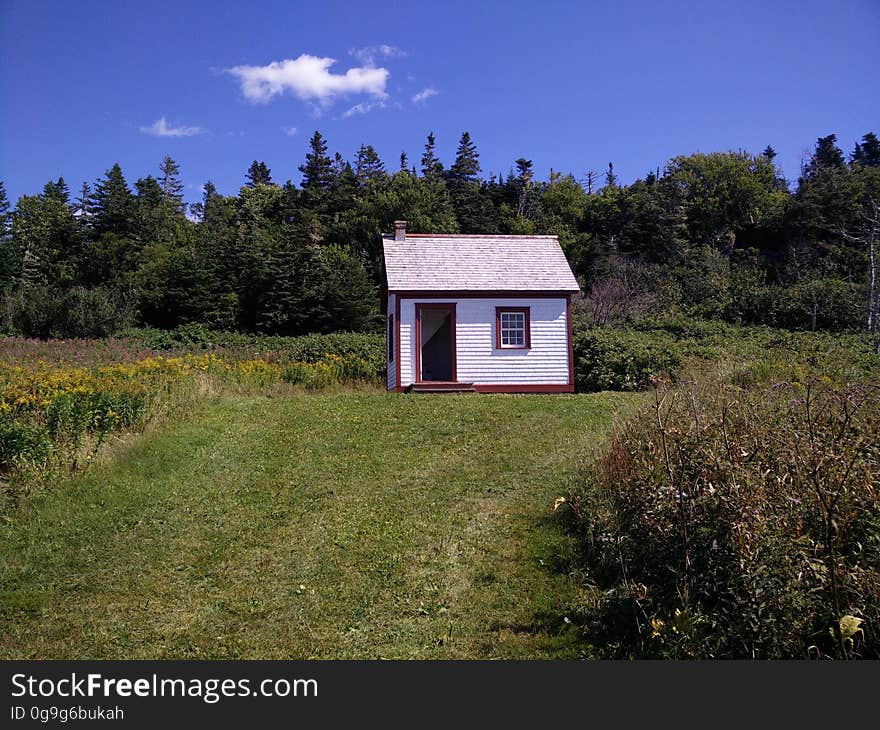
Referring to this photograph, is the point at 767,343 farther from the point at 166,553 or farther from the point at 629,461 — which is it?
the point at 166,553

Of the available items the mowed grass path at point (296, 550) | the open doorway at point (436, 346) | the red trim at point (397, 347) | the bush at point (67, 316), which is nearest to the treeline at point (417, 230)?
the bush at point (67, 316)

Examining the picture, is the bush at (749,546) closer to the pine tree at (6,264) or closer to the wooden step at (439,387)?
the wooden step at (439,387)

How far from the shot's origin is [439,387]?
17219mm

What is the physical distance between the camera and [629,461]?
21.0ft

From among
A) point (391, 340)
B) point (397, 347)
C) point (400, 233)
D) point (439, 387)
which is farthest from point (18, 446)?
point (400, 233)

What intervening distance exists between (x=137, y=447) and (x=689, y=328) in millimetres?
23003

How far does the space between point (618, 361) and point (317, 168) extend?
4700cm

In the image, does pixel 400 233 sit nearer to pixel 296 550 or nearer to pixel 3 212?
pixel 296 550

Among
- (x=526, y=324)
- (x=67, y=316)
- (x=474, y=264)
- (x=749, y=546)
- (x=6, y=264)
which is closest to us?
(x=749, y=546)

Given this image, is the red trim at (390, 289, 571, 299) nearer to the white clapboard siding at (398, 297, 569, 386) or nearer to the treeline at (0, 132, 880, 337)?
the white clapboard siding at (398, 297, 569, 386)

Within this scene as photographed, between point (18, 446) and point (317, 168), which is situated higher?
point (317, 168)

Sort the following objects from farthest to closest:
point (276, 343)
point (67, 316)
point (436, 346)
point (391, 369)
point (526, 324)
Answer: point (67, 316) < point (276, 343) < point (436, 346) < point (391, 369) < point (526, 324)

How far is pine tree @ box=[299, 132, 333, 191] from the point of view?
184 feet

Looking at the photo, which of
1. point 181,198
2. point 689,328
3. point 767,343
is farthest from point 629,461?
point 181,198
